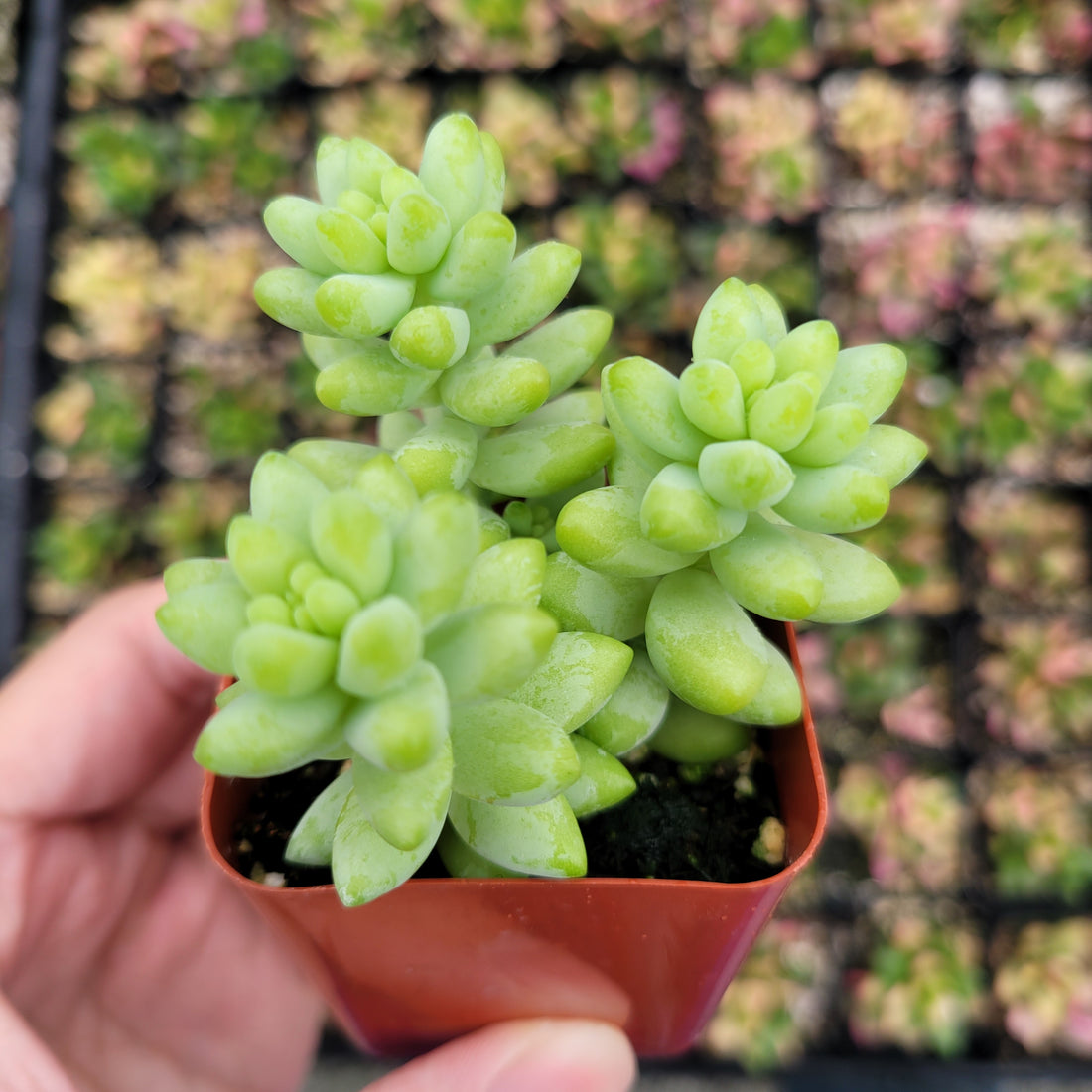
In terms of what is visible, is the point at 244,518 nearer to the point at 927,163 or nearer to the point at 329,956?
the point at 329,956

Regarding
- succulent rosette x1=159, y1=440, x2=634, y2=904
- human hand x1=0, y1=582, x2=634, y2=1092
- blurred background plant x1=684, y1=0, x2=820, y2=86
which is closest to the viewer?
succulent rosette x1=159, y1=440, x2=634, y2=904

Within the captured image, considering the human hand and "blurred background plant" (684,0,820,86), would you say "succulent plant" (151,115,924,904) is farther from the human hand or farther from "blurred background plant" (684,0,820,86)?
"blurred background plant" (684,0,820,86)

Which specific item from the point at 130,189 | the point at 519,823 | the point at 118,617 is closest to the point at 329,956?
the point at 519,823

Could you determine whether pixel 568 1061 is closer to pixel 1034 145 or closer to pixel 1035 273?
pixel 1035 273

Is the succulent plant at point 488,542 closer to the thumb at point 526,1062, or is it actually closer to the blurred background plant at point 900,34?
the thumb at point 526,1062

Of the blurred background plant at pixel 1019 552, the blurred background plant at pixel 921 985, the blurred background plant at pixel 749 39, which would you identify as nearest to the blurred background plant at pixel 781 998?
the blurred background plant at pixel 921 985

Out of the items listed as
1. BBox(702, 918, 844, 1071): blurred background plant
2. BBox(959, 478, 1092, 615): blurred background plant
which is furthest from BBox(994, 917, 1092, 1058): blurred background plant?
BBox(959, 478, 1092, 615): blurred background plant
